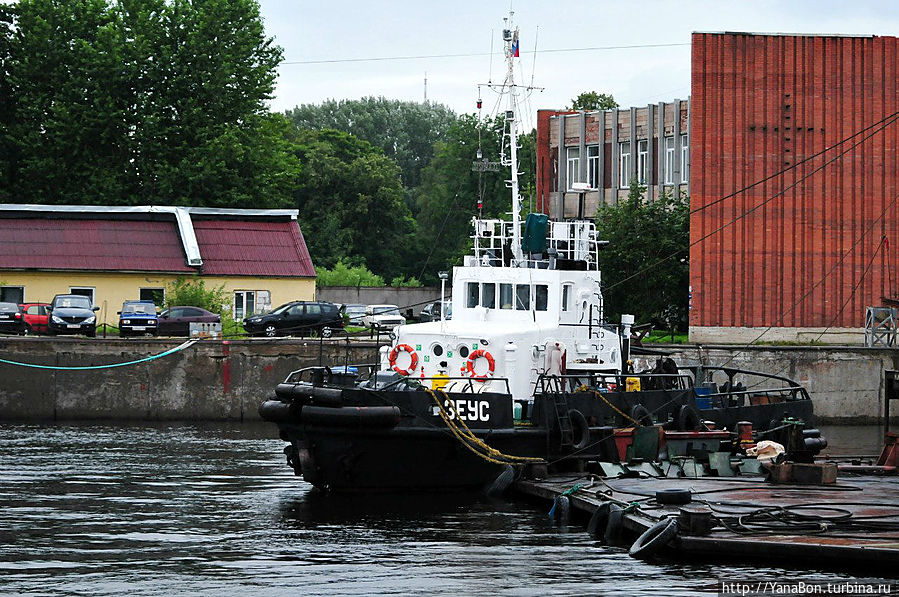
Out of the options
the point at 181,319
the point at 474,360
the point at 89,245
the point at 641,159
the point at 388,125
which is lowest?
the point at 474,360

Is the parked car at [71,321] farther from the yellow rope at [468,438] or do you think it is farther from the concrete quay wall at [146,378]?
the yellow rope at [468,438]

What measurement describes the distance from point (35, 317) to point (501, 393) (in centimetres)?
2374

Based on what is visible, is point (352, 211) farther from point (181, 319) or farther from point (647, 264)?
point (181, 319)

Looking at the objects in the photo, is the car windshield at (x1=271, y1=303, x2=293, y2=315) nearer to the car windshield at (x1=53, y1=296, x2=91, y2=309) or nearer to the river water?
the car windshield at (x1=53, y1=296, x2=91, y2=309)

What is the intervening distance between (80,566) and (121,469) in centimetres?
970

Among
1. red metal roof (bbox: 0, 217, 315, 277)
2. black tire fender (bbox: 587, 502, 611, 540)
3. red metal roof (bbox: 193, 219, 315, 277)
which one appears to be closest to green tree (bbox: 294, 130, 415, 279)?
red metal roof (bbox: 193, 219, 315, 277)

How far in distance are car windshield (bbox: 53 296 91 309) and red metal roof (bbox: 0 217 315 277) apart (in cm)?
565

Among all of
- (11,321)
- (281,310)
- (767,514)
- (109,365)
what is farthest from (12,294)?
(767,514)

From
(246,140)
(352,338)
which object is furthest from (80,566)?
(246,140)

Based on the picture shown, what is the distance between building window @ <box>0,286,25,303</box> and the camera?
47.8 meters

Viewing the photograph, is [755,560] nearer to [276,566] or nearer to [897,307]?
[276,566]

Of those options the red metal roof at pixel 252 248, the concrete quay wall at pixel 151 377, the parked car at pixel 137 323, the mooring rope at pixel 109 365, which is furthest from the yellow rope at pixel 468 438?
the red metal roof at pixel 252 248

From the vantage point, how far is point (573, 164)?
6469cm

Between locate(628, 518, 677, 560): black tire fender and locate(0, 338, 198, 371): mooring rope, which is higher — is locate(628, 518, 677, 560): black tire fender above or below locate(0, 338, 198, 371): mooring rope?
below
